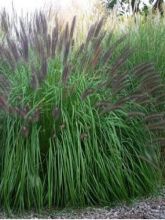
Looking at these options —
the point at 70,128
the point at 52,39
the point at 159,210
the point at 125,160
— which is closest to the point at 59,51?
the point at 52,39

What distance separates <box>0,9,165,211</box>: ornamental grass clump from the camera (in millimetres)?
3096

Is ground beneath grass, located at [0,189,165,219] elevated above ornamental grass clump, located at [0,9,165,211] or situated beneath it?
situated beneath

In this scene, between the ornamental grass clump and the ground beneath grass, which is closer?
the ground beneath grass

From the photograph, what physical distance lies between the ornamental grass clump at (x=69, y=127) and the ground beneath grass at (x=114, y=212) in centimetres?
7

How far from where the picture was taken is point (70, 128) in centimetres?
325

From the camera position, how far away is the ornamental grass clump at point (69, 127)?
3096 millimetres

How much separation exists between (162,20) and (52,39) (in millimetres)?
2131

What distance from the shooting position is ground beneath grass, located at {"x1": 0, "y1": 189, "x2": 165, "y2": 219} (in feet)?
9.79

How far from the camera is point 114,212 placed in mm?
3076

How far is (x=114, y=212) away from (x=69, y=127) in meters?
0.68

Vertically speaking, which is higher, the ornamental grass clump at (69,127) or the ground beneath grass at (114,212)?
the ornamental grass clump at (69,127)

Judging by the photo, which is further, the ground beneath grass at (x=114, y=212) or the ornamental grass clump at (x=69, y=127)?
the ornamental grass clump at (x=69, y=127)

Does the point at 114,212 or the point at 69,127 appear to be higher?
the point at 69,127

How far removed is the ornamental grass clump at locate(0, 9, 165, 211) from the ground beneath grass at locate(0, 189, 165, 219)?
0.24ft
